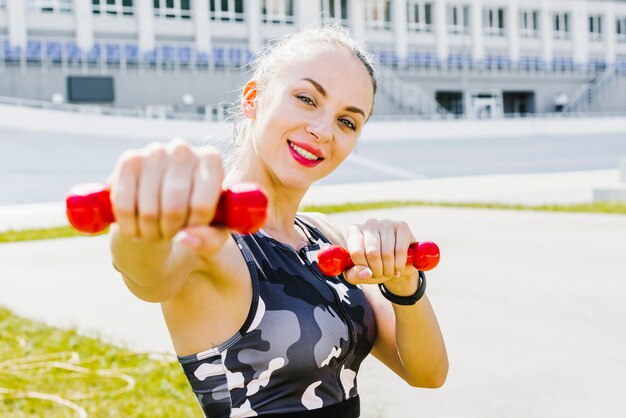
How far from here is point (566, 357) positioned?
5.06 m

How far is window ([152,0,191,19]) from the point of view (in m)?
40.2

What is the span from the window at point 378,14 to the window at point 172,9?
1100cm

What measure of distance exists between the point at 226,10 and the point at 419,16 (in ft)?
42.0

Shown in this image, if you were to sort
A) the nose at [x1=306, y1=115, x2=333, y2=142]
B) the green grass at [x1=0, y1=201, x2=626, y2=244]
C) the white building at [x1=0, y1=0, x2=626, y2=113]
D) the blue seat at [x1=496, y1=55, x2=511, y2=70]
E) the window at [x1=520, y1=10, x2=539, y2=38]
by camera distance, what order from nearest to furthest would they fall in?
the nose at [x1=306, y1=115, x2=333, y2=142] < the green grass at [x1=0, y1=201, x2=626, y2=244] < the white building at [x1=0, y1=0, x2=626, y2=113] < the blue seat at [x1=496, y1=55, x2=511, y2=70] < the window at [x1=520, y1=10, x2=539, y2=38]

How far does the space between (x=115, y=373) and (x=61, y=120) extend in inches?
1024

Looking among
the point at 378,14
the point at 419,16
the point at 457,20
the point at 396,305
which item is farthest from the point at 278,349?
the point at 457,20

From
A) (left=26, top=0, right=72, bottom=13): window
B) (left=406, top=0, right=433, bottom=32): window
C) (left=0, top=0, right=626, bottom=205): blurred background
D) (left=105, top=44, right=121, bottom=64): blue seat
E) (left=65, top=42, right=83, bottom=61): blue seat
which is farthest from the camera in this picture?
(left=406, top=0, right=433, bottom=32): window

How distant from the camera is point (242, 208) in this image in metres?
0.97

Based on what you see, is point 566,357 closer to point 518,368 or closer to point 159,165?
point 518,368

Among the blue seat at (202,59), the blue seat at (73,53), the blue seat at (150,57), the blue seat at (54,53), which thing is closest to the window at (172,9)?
the blue seat at (202,59)

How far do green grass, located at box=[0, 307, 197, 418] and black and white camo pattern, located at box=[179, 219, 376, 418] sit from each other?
7.46 ft

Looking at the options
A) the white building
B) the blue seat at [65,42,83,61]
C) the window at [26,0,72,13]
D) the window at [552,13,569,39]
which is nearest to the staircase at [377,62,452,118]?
the white building

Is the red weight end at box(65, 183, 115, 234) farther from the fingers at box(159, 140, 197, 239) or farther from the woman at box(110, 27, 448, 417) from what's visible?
the woman at box(110, 27, 448, 417)

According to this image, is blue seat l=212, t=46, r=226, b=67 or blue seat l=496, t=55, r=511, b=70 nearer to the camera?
blue seat l=212, t=46, r=226, b=67
